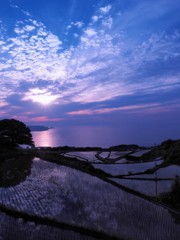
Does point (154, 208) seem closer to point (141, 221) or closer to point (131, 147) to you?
point (141, 221)

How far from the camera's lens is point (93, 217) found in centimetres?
389

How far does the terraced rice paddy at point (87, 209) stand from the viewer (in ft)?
11.5

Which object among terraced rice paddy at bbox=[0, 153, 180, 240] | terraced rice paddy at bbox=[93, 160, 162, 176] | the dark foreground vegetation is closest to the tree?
the dark foreground vegetation

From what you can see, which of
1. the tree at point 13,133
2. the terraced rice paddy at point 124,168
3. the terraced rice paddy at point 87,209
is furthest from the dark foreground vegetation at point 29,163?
the terraced rice paddy at point 124,168

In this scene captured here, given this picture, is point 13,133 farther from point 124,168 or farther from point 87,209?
point 87,209

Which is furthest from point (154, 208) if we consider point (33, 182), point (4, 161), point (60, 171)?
point (4, 161)

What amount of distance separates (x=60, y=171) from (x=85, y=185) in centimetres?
132

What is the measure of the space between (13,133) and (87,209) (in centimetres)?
653

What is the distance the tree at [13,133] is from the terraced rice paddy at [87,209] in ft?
14.7

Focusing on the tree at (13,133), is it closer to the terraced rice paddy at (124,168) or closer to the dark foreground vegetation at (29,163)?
the dark foreground vegetation at (29,163)

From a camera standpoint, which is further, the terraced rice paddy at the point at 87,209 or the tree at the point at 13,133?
the tree at the point at 13,133

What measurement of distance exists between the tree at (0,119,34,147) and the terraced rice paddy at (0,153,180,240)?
4.49 metres

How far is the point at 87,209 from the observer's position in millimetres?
4129

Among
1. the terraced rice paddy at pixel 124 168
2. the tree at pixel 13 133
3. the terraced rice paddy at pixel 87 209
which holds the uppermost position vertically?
the tree at pixel 13 133
